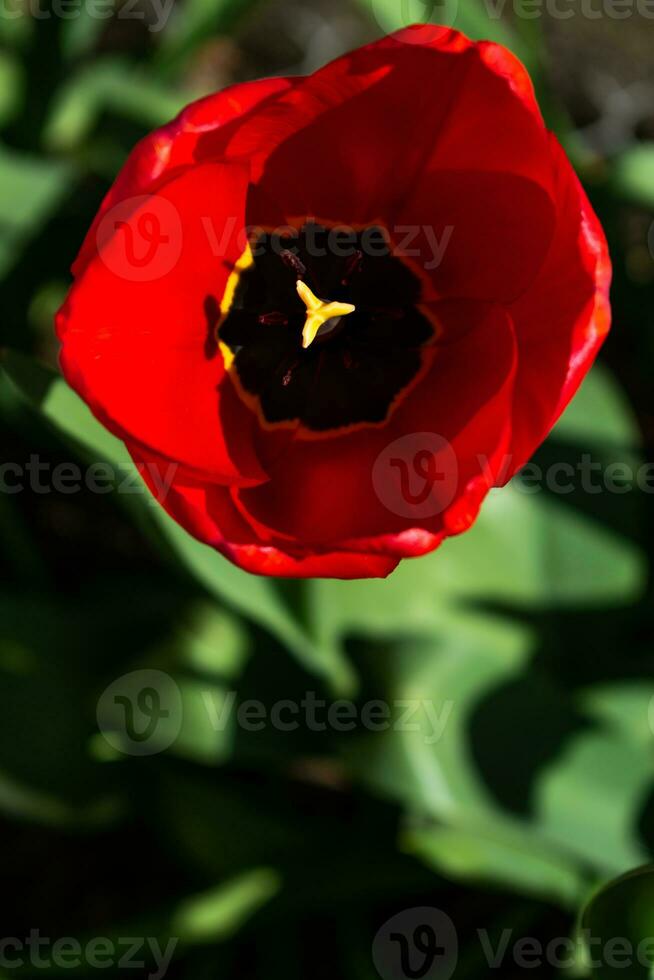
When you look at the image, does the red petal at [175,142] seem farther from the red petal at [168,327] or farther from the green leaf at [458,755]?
the green leaf at [458,755]

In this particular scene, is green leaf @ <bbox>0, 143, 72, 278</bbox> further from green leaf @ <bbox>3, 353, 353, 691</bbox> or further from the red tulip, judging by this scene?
green leaf @ <bbox>3, 353, 353, 691</bbox>

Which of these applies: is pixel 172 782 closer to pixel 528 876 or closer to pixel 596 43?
pixel 528 876

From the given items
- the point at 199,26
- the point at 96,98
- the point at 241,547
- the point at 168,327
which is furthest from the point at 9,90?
the point at 241,547

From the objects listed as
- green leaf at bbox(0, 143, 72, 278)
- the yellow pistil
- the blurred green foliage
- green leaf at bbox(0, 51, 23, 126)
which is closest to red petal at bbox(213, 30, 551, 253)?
the yellow pistil

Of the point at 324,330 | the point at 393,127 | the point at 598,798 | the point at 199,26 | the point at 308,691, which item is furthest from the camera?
the point at 199,26

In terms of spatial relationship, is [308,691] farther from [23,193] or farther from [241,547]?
[23,193]

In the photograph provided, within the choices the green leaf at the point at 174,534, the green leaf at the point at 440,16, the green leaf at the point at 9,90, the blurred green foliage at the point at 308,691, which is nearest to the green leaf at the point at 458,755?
the blurred green foliage at the point at 308,691
